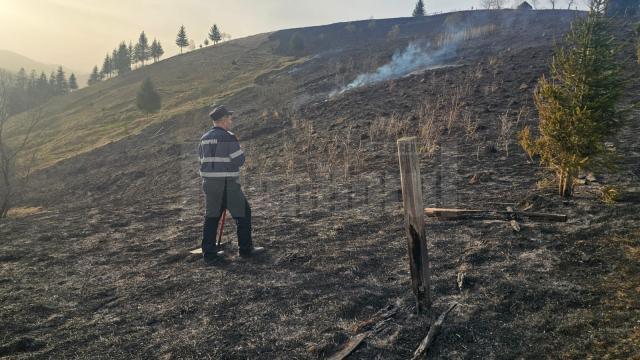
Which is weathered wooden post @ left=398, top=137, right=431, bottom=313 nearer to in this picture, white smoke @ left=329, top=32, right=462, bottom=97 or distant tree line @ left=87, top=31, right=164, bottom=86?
white smoke @ left=329, top=32, right=462, bottom=97

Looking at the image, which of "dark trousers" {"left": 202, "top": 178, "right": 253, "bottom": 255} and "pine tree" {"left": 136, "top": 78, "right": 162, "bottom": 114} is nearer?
"dark trousers" {"left": 202, "top": 178, "right": 253, "bottom": 255}

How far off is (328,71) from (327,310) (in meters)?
35.0

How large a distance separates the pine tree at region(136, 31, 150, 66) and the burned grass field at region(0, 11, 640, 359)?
8966 cm

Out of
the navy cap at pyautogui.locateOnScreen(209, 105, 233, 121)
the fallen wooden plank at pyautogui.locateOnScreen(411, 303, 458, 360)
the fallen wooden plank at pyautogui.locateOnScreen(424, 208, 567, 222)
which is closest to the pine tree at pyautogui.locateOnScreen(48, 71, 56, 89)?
the navy cap at pyautogui.locateOnScreen(209, 105, 233, 121)

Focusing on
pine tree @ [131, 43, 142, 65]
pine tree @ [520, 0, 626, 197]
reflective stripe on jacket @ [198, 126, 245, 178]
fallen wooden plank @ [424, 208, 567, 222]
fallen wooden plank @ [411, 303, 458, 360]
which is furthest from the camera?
pine tree @ [131, 43, 142, 65]

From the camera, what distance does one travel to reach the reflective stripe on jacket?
19.9 feet

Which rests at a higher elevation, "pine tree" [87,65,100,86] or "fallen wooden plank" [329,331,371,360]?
"pine tree" [87,65,100,86]

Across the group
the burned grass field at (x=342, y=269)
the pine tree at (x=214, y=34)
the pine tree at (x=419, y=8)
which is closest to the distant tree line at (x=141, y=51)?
the pine tree at (x=214, y=34)

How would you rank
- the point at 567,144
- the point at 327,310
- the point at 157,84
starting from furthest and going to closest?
the point at 157,84 < the point at 567,144 < the point at 327,310

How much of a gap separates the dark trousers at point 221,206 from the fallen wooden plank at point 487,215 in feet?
10.5

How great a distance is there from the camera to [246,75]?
54.6 m

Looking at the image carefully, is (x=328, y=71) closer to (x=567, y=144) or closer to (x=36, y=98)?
(x=567, y=144)

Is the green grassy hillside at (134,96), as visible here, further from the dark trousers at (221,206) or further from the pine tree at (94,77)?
the dark trousers at (221,206)

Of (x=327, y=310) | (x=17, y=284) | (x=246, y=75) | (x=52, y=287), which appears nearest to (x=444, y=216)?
(x=327, y=310)
